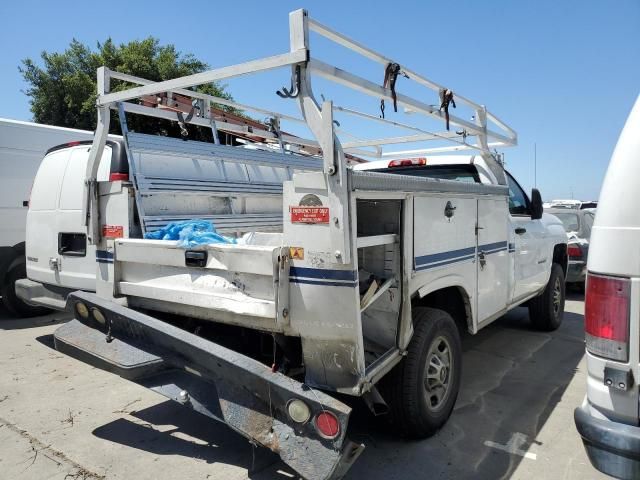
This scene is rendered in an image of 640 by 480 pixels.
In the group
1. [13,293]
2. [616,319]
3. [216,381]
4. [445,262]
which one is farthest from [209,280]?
[13,293]

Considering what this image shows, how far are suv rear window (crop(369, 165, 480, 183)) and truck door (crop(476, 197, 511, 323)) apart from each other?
492mm

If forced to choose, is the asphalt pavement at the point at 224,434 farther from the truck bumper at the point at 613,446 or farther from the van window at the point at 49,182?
the van window at the point at 49,182

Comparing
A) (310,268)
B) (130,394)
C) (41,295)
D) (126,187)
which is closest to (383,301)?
→ (310,268)

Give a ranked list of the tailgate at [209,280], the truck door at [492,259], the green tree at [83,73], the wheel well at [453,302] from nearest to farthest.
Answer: the tailgate at [209,280] → the wheel well at [453,302] → the truck door at [492,259] → the green tree at [83,73]

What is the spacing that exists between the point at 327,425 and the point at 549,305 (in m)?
4.78

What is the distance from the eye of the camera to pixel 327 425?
2414mm

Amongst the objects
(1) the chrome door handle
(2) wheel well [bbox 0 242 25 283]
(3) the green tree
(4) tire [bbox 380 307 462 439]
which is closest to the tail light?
(1) the chrome door handle

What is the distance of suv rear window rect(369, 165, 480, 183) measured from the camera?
196 inches

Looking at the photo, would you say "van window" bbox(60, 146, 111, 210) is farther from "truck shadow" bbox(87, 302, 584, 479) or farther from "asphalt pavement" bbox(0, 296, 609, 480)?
"truck shadow" bbox(87, 302, 584, 479)

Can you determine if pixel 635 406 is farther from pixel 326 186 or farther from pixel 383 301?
pixel 326 186

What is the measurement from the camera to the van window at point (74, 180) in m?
5.27

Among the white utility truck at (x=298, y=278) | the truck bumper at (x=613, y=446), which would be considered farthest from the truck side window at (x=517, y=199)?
the truck bumper at (x=613, y=446)

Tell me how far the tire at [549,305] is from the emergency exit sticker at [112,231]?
506cm

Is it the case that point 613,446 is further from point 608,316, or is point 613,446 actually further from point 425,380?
point 425,380
